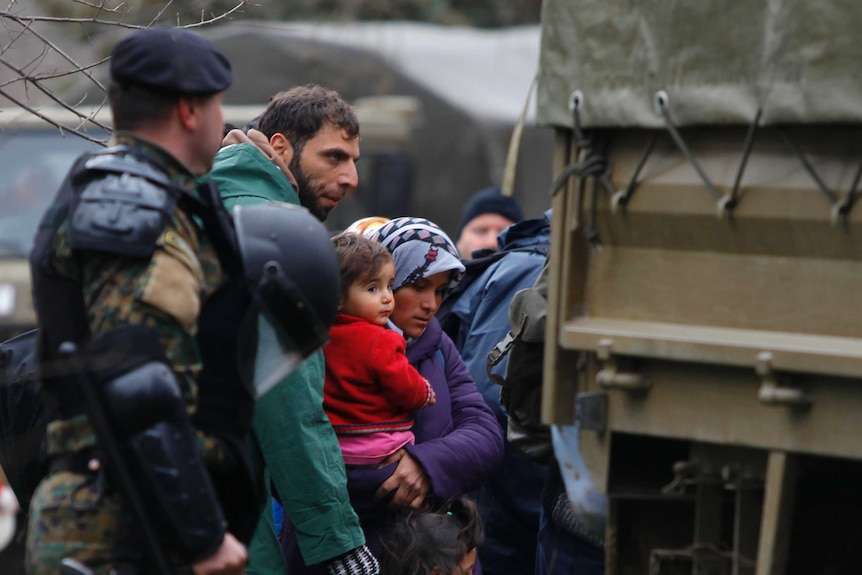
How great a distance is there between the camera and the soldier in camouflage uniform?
8.95 ft

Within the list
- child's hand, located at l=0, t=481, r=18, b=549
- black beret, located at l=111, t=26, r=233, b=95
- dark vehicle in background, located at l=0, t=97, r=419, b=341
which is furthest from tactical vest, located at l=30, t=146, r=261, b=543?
dark vehicle in background, located at l=0, t=97, r=419, b=341

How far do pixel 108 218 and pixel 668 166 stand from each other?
4.05 feet

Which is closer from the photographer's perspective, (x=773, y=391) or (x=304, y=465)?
(x=773, y=391)

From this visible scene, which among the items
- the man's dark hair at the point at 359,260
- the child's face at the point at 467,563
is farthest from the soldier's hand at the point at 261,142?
the child's face at the point at 467,563

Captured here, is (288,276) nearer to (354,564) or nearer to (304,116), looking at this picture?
(354,564)

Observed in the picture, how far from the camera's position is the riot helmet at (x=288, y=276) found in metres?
2.99

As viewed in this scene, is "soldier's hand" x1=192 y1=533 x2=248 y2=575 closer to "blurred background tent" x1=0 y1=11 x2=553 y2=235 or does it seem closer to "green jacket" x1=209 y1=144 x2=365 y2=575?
"green jacket" x1=209 y1=144 x2=365 y2=575

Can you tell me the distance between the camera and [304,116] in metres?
4.20

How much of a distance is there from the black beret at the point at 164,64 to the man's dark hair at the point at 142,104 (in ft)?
0.06

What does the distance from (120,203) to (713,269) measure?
1.28 m

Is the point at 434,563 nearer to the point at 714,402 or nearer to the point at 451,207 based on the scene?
the point at 714,402

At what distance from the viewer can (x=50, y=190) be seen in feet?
32.0

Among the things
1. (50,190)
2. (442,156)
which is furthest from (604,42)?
(442,156)

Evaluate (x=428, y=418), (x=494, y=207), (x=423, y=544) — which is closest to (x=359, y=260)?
(x=428, y=418)
